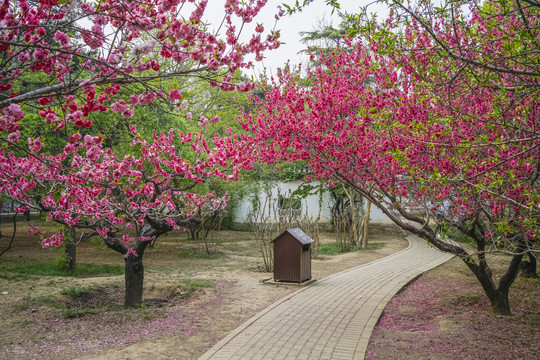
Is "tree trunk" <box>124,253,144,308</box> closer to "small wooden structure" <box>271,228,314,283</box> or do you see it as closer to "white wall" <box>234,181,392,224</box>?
"small wooden structure" <box>271,228,314,283</box>

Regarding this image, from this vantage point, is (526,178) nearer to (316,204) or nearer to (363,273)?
(363,273)

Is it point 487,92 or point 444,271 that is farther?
point 444,271

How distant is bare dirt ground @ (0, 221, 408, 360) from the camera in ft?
17.6

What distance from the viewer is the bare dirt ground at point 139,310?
5.36 meters

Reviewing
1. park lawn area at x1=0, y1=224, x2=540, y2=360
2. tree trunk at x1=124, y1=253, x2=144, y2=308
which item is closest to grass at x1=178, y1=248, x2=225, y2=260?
park lawn area at x1=0, y1=224, x2=540, y2=360

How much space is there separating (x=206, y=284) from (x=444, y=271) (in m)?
6.67

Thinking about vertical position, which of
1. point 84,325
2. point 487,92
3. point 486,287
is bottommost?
point 84,325

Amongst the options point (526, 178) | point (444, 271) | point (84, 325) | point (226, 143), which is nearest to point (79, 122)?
point (226, 143)

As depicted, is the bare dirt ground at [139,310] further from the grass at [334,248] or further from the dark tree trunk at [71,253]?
the grass at [334,248]

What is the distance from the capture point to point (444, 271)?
462 inches

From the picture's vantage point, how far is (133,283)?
25.7 ft

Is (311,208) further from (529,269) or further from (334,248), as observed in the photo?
(529,269)

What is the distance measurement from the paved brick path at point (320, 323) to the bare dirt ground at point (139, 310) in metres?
0.36

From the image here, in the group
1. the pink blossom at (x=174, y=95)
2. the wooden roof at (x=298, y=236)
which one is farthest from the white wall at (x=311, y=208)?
the pink blossom at (x=174, y=95)
